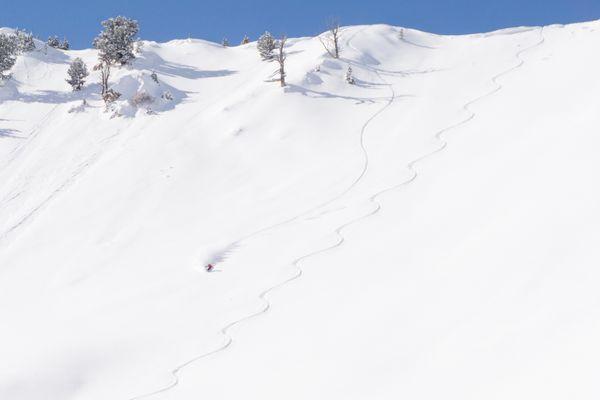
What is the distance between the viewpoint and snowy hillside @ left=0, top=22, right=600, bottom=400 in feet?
34.6

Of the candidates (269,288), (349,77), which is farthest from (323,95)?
(269,288)

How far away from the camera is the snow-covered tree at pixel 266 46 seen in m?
43.3

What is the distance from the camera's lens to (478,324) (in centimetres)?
1039

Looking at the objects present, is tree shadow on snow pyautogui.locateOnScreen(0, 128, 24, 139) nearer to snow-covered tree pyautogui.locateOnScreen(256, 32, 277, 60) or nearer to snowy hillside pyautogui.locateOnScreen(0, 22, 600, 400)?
snowy hillside pyautogui.locateOnScreen(0, 22, 600, 400)

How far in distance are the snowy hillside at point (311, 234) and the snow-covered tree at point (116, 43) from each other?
398 cm

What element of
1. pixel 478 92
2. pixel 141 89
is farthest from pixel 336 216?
pixel 141 89

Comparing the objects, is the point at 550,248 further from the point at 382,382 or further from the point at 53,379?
the point at 53,379

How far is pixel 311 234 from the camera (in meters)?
19.0

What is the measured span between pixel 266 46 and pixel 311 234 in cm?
2725

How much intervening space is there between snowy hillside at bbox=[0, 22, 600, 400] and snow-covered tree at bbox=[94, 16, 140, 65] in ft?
13.1

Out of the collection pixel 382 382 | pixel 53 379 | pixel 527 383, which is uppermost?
pixel 53 379

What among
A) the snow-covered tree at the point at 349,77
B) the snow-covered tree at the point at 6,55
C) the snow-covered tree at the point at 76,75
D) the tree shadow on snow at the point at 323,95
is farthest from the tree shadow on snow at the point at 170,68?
the tree shadow on snow at the point at 323,95

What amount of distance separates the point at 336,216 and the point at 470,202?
4.56m

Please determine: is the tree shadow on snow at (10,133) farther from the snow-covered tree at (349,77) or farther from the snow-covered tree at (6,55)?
the snow-covered tree at (349,77)
